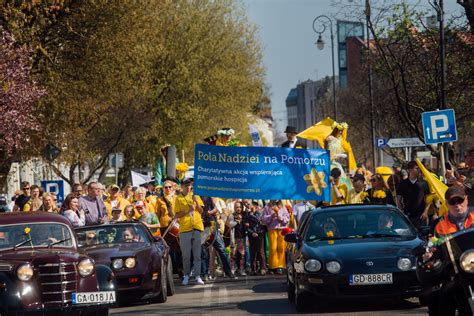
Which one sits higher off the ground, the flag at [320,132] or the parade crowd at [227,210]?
the flag at [320,132]

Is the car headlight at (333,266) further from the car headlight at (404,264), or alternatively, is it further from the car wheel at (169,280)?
the car wheel at (169,280)

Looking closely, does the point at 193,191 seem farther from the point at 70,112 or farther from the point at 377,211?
the point at 70,112

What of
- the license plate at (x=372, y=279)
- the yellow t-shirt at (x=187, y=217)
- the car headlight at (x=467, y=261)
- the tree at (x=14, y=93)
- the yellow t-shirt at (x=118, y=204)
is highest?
the tree at (x=14, y=93)

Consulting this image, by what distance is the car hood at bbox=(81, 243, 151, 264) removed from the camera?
18875 millimetres

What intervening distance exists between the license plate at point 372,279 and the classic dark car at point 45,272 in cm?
293

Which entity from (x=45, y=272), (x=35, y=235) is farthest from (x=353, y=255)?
(x=35, y=235)

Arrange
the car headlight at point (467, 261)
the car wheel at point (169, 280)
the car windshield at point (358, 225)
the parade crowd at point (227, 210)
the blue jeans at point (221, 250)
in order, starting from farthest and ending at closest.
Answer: the blue jeans at point (221, 250) < the parade crowd at point (227, 210) < the car wheel at point (169, 280) < the car windshield at point (358, 225) < the car headlight at point (467, 261)

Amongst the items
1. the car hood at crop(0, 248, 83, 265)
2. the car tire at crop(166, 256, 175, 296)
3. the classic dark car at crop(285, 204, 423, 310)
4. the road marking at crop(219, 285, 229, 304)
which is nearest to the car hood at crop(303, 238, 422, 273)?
the classic dark car at crop(285, 204, 423, 310)

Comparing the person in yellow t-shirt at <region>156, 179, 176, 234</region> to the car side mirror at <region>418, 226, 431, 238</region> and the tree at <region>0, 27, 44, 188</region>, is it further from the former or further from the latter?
the car side mirror at <region>418, 226, 431, 238</region>

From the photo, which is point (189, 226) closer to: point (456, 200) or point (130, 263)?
point (130, 263)

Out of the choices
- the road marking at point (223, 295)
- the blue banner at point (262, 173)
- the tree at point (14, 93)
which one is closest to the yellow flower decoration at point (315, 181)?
the blue banner at point (262, 173)

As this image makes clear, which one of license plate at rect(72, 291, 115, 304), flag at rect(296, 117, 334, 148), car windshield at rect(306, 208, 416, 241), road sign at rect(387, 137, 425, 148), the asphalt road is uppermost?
road sign at rect(387, 137, 425, 148)

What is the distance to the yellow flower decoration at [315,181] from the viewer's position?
74.4ft

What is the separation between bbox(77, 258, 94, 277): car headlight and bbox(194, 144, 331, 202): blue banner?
7695 mm
